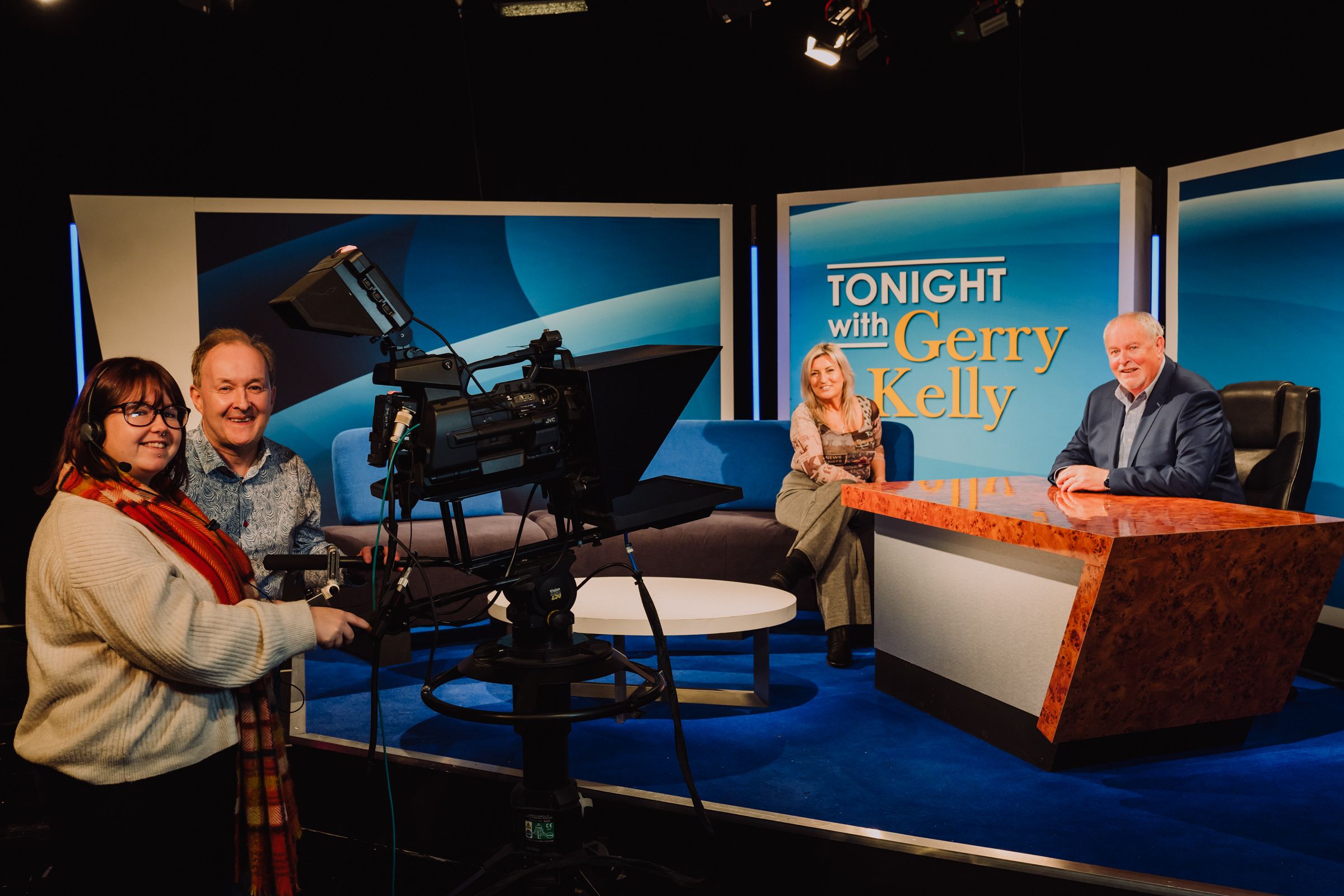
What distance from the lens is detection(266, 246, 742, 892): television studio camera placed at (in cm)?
140

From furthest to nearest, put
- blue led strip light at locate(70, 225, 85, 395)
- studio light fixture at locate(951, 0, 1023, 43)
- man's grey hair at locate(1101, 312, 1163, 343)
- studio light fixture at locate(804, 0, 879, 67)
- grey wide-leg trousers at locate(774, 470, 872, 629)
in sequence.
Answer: blue led strip light at locate(70, 225, 85, 395)
studio light fixture at locate(804, 0, 879, 67)
studio light fixture at locate(951, 0, 1023, 43)
grey wide-leg trousers at locate(774, 470, 872, 629)
man's grey hair at locate(1101, 312, 1163, 343)

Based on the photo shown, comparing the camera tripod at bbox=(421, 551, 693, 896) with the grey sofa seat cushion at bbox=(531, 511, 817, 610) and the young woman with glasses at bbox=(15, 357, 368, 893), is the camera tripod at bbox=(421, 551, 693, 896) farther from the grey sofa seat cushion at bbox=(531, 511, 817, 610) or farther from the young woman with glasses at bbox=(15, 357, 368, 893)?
the grey sofa seat cushion at bbox=(531, 511, 817, 610)

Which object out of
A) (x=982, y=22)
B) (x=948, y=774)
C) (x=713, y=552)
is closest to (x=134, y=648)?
(x=948, y=774)

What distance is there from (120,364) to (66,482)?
0.21m

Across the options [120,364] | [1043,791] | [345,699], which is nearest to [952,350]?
[1043,791]

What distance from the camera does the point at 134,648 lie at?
1472mm

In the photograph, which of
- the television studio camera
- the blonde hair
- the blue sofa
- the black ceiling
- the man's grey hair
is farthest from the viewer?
the black ceiling

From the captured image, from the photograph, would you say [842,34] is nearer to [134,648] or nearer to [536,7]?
[536,7]

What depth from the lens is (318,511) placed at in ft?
7.37

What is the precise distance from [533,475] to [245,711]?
0.74 meters

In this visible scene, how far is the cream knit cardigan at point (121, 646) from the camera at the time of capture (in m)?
1.46

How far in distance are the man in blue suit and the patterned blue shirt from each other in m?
2.47

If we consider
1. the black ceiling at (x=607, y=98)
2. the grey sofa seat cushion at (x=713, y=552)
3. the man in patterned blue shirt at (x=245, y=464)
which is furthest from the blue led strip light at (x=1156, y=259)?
the man in patterned blue shirt at (x=245, y=464)

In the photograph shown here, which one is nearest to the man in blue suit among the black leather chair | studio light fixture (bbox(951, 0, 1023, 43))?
the black leather chair
